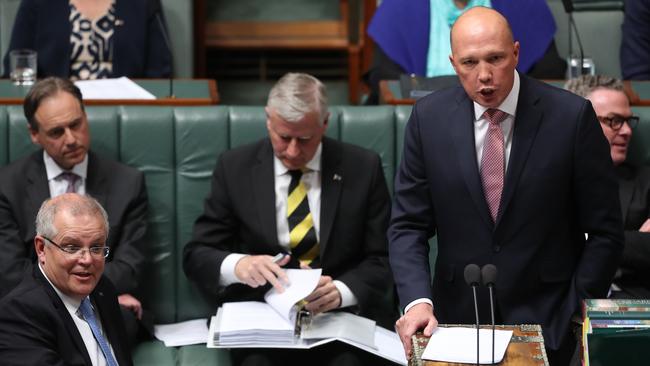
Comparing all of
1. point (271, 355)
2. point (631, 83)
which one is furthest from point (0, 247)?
point (631, 83)

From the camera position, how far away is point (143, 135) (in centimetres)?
425

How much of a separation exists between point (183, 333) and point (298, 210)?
0.58 meters

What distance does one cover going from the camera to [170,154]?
425 centimetres

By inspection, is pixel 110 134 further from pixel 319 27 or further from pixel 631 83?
pixel 319 27

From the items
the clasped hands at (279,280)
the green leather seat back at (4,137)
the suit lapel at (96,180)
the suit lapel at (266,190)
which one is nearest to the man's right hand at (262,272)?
the clasped hands at (279,280)

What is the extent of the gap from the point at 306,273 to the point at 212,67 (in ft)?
12.2

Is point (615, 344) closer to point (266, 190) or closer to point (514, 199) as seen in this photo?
point (514, 199)

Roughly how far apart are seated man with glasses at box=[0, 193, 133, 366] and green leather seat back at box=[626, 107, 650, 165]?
1959 mm

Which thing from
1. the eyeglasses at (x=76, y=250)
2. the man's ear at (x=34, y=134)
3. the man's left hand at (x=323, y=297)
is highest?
the man's ear at (x=34, y=134)

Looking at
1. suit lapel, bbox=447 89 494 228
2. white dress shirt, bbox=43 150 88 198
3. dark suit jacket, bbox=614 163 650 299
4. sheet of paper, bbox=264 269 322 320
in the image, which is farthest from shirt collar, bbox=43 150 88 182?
dark suit jacket, bbox=614 163 650 299

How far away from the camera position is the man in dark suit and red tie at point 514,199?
10.1 feet

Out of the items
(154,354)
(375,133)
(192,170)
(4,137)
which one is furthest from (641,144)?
(4,137)

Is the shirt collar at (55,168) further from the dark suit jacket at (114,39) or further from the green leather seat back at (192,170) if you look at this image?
the dark suit jacket at (114,39)

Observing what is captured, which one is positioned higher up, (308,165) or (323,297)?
(308,165)
